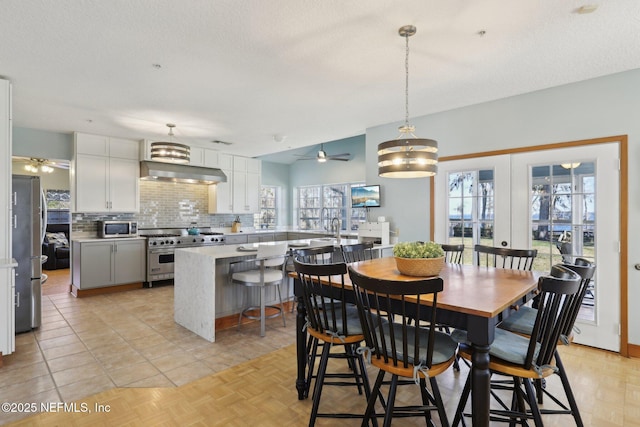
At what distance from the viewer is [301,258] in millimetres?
2695

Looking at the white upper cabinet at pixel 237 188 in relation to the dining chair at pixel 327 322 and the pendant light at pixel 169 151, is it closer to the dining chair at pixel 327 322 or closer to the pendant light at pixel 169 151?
the pendant light at pixel 169 151

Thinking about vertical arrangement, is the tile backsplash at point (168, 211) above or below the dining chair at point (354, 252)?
above

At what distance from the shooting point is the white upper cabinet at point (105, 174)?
5.25 meters

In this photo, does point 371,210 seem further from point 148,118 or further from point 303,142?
point 148,118

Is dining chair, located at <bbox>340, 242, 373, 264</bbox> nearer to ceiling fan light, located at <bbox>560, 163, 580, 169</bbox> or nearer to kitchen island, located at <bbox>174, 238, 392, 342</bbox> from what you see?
kitchen island, located at <bbox>174, 238, 392, 342</bbox>

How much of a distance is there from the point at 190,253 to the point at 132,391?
142 centimetres

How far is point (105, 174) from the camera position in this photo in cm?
550

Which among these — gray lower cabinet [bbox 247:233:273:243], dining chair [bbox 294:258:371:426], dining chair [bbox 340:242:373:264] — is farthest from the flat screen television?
dining chair [bbox 294:258:371:426]

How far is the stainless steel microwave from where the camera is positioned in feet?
17.8

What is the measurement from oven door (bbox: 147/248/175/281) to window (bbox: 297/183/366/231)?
356 cm

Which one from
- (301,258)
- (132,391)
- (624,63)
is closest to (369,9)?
(301,258)

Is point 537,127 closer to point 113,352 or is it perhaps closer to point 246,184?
point 113,352

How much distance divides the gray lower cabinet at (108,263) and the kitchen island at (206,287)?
2.15 meters

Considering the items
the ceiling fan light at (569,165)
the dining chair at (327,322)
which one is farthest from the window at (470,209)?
the dining chair at (327,322)
